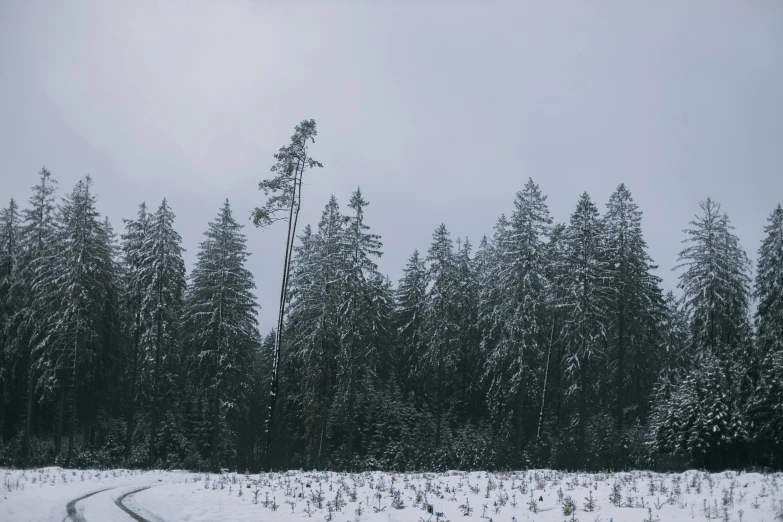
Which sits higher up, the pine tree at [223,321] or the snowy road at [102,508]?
the pine tree at [223,321]

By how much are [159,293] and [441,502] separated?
2826 centimetres

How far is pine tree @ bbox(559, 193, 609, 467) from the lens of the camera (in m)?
31.8

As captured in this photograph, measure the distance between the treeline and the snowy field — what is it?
697 inches

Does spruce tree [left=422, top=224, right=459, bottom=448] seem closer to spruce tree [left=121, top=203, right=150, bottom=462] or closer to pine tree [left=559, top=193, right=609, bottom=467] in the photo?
pine tree [left=559, top=193, right=609, bottom=467]

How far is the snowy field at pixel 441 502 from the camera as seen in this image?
9672 millimetres

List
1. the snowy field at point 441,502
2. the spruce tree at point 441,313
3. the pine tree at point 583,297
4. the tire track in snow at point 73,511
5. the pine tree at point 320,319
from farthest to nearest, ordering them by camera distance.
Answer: the spruce tree at point 441,313 < the pine tree at point 320,319 < the pine tree at point 583,297 < the tire track in snow at point 73,511 < the snowy field at point 441,502

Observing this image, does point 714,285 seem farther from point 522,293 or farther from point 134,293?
point 134,293

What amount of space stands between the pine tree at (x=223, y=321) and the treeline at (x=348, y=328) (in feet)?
0.41

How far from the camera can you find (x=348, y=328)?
33469 millimetres

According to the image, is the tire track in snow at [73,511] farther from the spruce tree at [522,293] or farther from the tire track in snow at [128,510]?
the spruce tree at [522,293]

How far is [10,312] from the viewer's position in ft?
112

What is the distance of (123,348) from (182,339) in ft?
17.1

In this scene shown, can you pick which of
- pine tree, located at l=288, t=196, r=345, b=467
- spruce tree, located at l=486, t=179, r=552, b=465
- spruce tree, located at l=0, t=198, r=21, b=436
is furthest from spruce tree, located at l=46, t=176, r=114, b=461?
spruce tree, located at l=486, t=179, r=552, b=465

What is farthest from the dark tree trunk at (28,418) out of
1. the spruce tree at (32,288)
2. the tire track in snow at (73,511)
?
the tire track in snow at (73,511)
